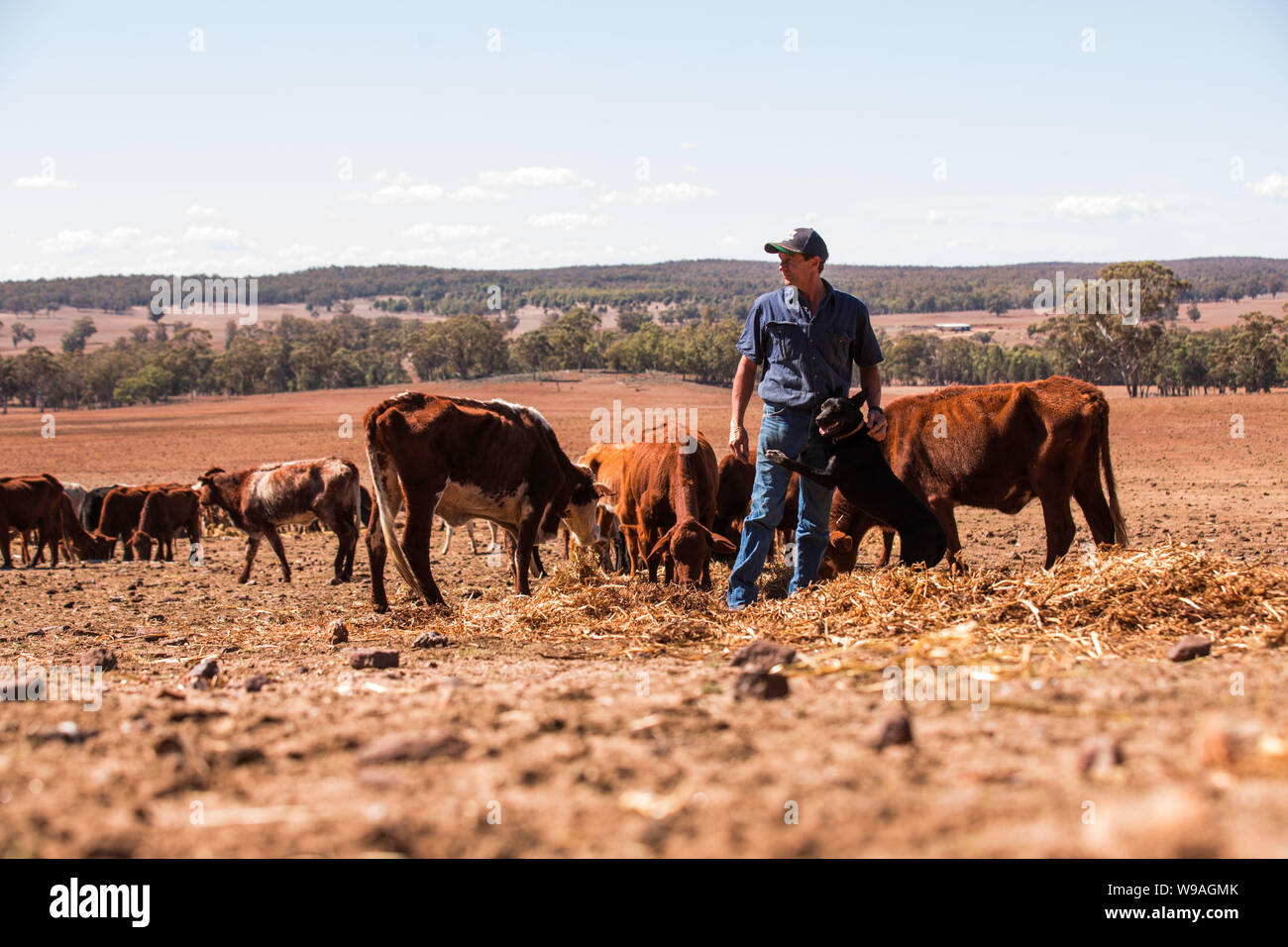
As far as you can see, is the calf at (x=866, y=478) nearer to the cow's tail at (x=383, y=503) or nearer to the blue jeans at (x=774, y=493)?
the blue jeans at (x=774, y=493)

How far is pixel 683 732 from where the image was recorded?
3.59m

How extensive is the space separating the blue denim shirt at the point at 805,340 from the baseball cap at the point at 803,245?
25 cm

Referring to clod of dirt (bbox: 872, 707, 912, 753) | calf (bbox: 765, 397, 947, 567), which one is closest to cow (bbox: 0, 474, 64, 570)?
calf (bbox: 765, 397, 947, 567)

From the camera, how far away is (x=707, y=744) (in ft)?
11.2

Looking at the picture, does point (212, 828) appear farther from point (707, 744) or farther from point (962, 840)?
point (962, 840)

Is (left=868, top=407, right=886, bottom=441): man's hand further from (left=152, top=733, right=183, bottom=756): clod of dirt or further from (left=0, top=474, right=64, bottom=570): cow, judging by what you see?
(left=0, top=474, right=64, bottom=570): cow

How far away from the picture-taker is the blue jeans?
7.03 m

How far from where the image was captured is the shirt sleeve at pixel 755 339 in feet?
23.1

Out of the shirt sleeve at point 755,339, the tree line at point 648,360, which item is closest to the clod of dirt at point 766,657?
the shirt sleeve at point 755,339

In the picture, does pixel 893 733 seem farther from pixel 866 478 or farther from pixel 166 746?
pixel 866 478

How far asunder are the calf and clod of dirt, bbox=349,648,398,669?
292 cm

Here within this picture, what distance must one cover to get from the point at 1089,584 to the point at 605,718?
12.0 ft

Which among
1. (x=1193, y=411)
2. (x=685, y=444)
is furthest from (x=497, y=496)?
(x=1193, y=411)
